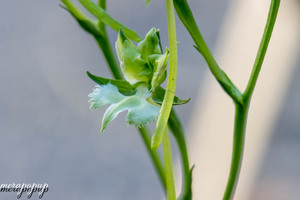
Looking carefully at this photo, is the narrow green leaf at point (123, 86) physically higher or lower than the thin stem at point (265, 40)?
lower

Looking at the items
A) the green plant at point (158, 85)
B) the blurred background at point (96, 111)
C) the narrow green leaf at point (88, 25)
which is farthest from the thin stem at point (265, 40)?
the blurred background at point (96, 111)

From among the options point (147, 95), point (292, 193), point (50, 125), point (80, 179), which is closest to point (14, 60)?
point (50, 125)

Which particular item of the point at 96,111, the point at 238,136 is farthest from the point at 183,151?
the point at 96,111

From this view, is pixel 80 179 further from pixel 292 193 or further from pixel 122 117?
pixel 292 193

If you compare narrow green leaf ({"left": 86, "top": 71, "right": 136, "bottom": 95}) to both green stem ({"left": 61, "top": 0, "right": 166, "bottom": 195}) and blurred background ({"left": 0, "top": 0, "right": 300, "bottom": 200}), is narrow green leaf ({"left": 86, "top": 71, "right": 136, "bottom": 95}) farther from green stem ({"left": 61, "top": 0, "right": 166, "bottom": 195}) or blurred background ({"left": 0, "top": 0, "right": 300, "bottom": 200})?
blurred background ({"left": 0, "top": 0, "right": 300, "bottom": 200})

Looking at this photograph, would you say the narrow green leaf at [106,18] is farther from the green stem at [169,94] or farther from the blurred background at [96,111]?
the blurred background at [96,111]

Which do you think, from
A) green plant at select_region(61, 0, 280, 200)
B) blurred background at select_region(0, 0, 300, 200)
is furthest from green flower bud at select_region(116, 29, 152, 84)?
blurred background at select_region(0, 0, 300, 200)

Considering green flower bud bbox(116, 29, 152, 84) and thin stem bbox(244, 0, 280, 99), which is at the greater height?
thin stem bbox(244, 0, 280, 99)
